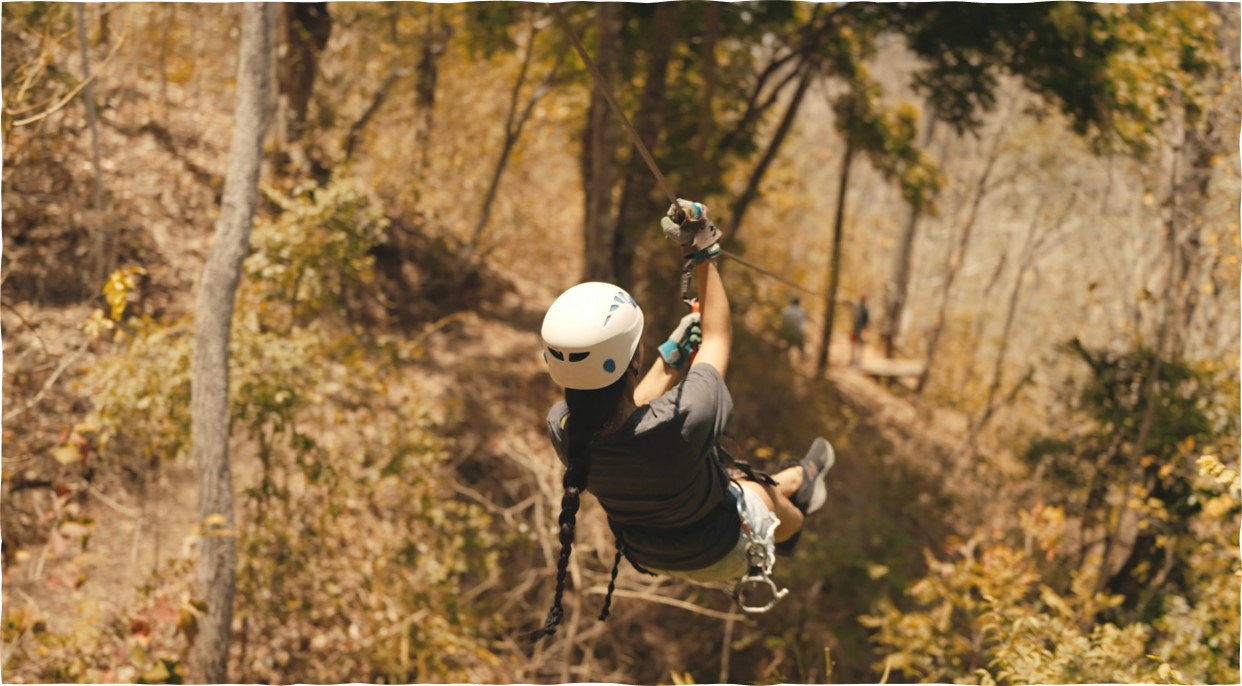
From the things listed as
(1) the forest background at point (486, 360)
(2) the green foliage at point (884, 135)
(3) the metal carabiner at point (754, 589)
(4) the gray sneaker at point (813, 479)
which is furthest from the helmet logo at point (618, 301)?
(2) the green foliage at point (884, 135)

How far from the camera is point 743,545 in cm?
390

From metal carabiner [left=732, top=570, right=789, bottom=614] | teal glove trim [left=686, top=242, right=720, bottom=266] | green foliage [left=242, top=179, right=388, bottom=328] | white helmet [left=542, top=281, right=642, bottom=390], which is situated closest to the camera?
white helmet [left=542, top=281, right=642, bottom=390]

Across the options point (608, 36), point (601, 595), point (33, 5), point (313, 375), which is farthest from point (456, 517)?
point (33, 5)

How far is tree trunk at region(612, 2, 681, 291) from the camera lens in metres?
9.57

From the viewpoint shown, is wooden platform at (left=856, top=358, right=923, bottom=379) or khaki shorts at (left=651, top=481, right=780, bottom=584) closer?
khaki shorts at (left=651, top=481, right=780, bottom=584)

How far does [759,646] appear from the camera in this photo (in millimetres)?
9375

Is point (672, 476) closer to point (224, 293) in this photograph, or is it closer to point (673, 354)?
point (673, 354)

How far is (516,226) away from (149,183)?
4981mm

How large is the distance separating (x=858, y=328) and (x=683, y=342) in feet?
43.0

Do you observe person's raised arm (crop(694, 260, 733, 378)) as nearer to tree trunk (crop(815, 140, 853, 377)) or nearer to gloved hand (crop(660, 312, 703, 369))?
gloved hand (crop(660, 312, 703, 369))

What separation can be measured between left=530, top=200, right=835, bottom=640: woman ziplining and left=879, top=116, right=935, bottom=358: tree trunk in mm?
13665

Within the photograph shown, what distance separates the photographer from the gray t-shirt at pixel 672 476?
3.23m

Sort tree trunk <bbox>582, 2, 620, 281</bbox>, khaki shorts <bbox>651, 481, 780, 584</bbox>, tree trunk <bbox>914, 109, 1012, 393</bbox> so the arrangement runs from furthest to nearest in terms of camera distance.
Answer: tree trunk <bbox>914, 109, 1012, 393</bbox> → tree trunk <bbox>582, 2, 620, 281</bbox> → khaki shorts <bbox>651, 481, 780, 584</bbox>

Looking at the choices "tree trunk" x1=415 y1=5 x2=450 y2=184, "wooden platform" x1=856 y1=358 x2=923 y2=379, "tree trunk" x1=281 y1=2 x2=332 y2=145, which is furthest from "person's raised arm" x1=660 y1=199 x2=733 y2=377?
"wooden platform" x1=856 y1=358 x2=923 y2=379
